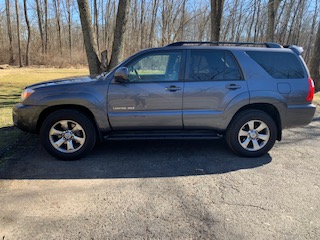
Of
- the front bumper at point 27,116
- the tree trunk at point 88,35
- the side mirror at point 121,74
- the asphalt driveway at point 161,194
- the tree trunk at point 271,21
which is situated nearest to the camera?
the asphalt driveway at point 161,194

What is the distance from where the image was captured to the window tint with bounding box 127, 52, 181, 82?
484 cm

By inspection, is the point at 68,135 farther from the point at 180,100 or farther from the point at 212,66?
the point at 212,66

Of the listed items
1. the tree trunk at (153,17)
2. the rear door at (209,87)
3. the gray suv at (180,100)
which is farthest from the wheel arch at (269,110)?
the tree trunk at (153,17)

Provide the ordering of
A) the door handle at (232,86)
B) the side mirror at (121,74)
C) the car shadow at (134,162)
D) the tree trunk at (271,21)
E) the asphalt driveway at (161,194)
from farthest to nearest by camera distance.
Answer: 1. the tree trunk at (271,21)
2. the door handle at (232,86)
3. the side mirror at (121,74)
4. the car shadow at (134,162)
5. the asphalt driveway at (161,194)

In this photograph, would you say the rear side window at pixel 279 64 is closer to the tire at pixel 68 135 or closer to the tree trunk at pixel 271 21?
the tire at pixel 68 135

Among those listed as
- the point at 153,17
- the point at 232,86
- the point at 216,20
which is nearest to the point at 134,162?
the point at 232,86

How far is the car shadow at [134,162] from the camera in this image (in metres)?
4.34

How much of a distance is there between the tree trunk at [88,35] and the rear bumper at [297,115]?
516 centimetres

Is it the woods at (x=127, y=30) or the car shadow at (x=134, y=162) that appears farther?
the woods at (x=127, y=30)

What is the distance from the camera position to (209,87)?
15.7ft

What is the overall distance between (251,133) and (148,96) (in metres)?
1.82

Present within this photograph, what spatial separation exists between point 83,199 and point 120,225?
757mm

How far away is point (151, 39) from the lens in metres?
37.6

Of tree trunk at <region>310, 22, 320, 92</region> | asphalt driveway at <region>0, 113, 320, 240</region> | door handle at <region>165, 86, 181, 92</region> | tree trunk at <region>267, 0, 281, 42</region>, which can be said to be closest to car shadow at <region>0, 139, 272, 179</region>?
asphalt driveway at <region>0, 113, 320, 240</region>
